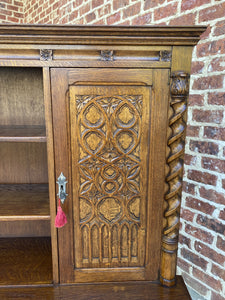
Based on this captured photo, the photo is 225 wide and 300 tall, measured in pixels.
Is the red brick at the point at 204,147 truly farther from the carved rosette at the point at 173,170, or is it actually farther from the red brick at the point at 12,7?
the red brick at the point at 12,7

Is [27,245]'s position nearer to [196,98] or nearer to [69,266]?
[69,266]

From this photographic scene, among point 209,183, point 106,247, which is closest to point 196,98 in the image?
point 209,183

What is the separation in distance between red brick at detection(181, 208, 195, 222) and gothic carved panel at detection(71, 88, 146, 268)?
1.73 feet

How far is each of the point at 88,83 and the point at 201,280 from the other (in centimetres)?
135

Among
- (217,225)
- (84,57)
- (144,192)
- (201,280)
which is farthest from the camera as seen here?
(201,280)

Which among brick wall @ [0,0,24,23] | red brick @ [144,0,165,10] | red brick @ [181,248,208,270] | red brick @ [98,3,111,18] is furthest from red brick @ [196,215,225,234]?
brick wall @ [0,0,24,23]

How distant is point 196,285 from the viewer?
1.48m

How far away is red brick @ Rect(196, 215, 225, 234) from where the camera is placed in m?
1.31

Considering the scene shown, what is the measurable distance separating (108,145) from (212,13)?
90cm

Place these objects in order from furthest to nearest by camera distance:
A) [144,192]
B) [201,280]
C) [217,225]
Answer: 1. [201,280]
2. [217,225]
3. [144,192]

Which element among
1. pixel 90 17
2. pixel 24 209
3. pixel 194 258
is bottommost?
pixel 194 258

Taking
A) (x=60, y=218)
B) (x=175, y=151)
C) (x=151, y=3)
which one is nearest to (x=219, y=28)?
(x=151, y=3)

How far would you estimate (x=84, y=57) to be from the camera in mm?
908

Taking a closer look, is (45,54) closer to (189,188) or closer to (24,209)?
(24,209)
